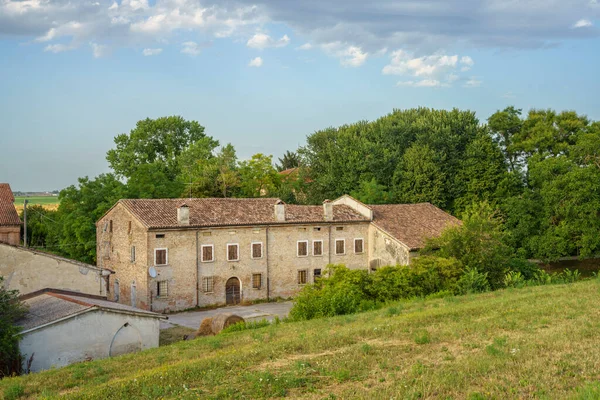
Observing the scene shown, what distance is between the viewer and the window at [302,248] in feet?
137

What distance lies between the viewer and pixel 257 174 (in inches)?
2409

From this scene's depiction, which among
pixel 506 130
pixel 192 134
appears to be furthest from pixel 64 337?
pixel 192 134

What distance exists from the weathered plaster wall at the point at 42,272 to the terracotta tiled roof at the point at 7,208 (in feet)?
48.1

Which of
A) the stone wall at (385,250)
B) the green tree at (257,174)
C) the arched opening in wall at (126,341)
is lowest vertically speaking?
the arched opening in wall at (126,341)

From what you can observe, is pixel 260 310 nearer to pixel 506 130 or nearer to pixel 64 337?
pixel 64 337

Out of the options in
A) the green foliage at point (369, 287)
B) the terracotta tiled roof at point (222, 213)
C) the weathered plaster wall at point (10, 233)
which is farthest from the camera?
the weathered plaster wall at point (10, 233)

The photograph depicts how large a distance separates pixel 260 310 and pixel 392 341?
2283 cm

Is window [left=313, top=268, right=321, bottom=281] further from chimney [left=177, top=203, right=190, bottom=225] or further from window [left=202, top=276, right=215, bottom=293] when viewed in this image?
chimney [left=177, top=203, right=190, bottom=225]

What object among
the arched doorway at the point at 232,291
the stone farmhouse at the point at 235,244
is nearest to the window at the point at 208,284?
the stone farmhouse at the point at 235,244

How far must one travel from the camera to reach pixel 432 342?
46.7 feet

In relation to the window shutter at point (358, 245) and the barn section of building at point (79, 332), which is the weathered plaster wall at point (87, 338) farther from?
the window shutter at point (358, 245)

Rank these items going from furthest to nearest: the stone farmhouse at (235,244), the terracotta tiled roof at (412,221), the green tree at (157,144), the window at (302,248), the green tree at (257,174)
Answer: the green tree at (157,144) < the green tree at (257,174) < the window at (302,248) < the terracotta tiled roof at (412,221) < the stone farmhouse at (235,244)

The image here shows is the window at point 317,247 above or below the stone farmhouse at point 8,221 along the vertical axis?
below

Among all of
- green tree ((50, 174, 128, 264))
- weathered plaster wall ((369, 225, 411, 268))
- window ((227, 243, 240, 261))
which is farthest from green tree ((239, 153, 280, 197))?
window ((227, 243, 240, 261))
